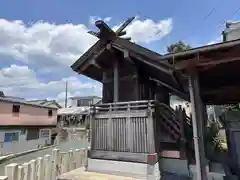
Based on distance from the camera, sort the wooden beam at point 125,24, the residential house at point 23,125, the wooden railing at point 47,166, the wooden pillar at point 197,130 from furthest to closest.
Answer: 1. the residential house at point 23,125
2. the wooden beam at point 125,24
3. the wooden pillar at point 197,130
4. the wooden railing at point 47,166

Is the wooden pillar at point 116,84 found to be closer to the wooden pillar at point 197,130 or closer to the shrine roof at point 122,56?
the shrine roof at point 122,56

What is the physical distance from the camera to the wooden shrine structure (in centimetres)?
429

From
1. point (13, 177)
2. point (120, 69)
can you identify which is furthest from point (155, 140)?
point (13, 177)

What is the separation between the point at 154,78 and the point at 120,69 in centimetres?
183

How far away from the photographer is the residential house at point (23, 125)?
19444mm

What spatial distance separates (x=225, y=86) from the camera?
7.83m

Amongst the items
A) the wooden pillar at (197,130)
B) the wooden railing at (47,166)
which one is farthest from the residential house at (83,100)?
the wooden pillar at (197,130)

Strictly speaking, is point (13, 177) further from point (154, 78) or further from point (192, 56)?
point (154, 78)

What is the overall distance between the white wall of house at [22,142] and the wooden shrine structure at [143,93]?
16.0 meters

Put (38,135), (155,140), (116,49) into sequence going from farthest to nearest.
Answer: (38,135) < (116,49) < (155,140)

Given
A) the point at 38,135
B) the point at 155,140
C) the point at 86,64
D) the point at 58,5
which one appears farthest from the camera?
the point at 38,135

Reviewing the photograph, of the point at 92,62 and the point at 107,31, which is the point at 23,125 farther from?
the point at 107,31

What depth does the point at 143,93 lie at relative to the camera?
8.11m

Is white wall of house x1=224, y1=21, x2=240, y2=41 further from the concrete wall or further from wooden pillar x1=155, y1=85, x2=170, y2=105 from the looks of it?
the concrete wall
